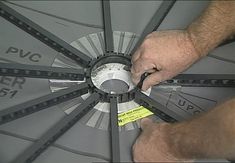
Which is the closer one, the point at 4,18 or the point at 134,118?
the point at 134,118

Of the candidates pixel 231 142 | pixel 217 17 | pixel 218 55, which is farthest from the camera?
pixel 218 55

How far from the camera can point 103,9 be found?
1333 mm

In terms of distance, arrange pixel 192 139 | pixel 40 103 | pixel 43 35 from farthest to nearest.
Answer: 1. pixel 43 35
2. pixel 40 103
3. pixel 192 139

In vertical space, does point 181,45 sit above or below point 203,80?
above

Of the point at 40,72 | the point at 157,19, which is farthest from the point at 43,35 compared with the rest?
the point at 157,19

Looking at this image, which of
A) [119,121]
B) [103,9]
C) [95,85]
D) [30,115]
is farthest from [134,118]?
[103,9]

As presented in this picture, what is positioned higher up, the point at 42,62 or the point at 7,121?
the point at 42,62

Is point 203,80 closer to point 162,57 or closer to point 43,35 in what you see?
point 162,57

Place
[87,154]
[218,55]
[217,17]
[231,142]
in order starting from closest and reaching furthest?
[231,142], [87,154], [217,17], [218,55]

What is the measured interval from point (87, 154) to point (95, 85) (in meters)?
0.21

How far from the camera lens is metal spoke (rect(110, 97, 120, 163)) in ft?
3.31

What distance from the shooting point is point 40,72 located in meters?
1.16

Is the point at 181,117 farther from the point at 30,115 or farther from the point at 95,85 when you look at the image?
the point at 30,115

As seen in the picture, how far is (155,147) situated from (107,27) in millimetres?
433
